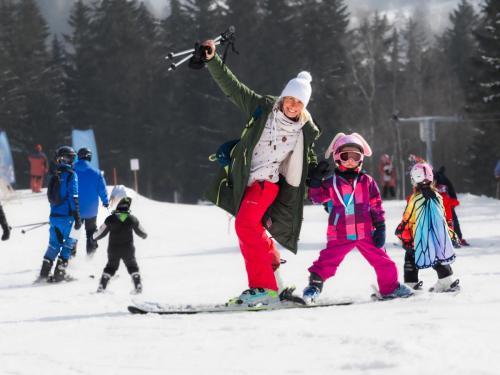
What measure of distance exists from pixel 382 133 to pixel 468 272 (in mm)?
39949

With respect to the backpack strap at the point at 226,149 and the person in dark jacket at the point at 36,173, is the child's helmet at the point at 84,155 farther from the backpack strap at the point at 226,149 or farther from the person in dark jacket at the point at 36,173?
the person in dark jacket at the point at 36,173

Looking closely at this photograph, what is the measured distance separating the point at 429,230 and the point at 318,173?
1.35 m

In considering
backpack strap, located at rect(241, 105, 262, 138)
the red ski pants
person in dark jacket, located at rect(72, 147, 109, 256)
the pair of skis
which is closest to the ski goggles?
the red ski pants

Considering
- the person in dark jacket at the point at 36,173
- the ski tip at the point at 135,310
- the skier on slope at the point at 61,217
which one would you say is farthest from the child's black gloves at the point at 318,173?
the person in dark jacket at the point at 36,173

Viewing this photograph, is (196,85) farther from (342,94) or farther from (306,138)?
(306,138)

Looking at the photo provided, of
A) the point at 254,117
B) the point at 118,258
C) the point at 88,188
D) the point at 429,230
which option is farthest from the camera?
the point at 88,188

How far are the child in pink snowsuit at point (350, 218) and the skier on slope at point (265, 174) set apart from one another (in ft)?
0.74

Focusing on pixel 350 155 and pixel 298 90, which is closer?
pixel 298 90

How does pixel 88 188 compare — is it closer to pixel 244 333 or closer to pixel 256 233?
pixel 256 233

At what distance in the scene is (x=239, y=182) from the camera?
207 inches

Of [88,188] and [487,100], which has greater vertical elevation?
[487,100]

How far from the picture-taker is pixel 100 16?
5031 centimetres

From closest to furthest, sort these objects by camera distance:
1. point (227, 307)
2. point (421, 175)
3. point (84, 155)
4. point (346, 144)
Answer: point (227, 307) < point (346, 144) < point (421, 175) < point (84, 155)

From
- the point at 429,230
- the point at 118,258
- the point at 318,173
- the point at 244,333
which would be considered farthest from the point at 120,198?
the point at 244,333
